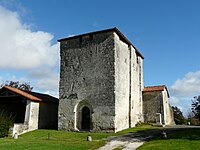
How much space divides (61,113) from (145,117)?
11133 mm

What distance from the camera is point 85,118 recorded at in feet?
69.3

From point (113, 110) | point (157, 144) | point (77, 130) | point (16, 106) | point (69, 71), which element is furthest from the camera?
point (16, 106)

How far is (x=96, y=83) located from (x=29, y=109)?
7.07 m

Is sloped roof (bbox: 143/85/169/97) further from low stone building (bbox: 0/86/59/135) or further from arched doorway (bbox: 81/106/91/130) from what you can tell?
low stone building (bbox: 0/86/59/135)

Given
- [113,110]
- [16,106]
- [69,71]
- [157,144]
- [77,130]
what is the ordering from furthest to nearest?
[16,106] → [69,71] → [77,130] → [113,110] → [157,144]

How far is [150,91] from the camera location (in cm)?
2803

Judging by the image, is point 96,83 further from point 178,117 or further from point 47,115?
point 178,117

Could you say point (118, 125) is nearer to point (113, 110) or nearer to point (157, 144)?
point (113, 110)

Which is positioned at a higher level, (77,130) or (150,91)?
(150,91)

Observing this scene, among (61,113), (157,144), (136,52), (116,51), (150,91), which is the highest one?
(136,52)

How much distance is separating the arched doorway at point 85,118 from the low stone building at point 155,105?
918 centimetres

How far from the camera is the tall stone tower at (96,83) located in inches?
769

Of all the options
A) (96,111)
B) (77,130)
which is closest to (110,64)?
(96,111)

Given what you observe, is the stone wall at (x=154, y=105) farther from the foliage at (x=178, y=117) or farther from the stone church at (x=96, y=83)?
the foliage at (x=178, y=117)
